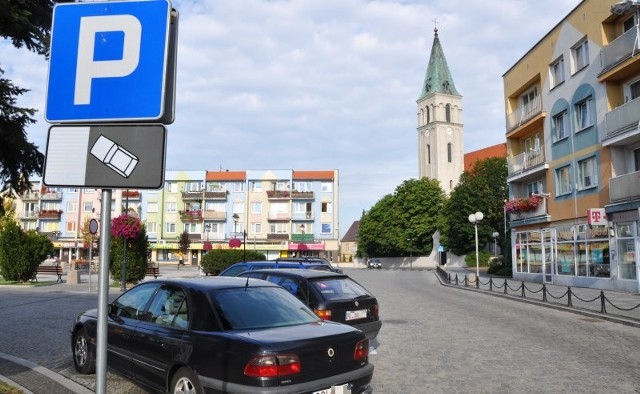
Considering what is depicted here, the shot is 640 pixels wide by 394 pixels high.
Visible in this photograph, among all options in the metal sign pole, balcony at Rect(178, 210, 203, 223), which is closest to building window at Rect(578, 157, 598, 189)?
the metal sign pole

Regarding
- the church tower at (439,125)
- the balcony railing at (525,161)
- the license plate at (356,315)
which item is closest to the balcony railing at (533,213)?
the balcony railing at (525,161)

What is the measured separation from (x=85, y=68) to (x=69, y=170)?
62 cm

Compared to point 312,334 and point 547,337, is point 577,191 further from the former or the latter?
point 312,334

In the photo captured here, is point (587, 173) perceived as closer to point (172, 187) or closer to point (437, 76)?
point (172, 187)

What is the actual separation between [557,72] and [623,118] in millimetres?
7753

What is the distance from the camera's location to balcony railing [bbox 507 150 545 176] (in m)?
30.0

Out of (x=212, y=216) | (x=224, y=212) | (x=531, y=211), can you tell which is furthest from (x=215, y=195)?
(x=531, y=211)

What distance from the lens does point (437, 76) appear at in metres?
103

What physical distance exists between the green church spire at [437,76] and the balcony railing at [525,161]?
70.7 m

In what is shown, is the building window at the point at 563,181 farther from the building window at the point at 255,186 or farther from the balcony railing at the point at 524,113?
the building window at the point at 255,186

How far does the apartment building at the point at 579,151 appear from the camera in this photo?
21703mm

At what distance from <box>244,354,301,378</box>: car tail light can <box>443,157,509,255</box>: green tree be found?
54.8 m

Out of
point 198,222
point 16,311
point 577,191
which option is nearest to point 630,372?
point 16,311

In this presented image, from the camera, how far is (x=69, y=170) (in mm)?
2984
